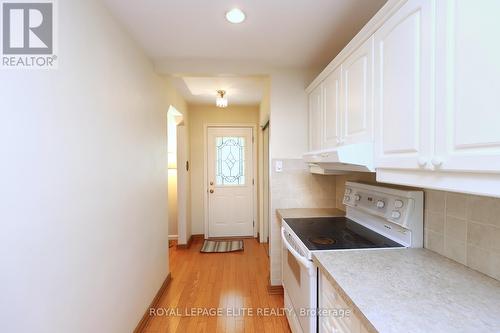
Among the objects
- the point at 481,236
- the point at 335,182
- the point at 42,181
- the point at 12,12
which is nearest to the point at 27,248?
the point at 42,181

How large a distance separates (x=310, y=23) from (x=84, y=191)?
1761mm

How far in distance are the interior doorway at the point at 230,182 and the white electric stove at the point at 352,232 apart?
7.56 ft

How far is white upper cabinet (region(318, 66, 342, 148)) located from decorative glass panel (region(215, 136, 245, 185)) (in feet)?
7.59

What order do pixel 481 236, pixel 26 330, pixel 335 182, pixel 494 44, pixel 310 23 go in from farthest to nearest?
1. pixel 335 182
2. pixel 310 23
3. pixel 481 236
4. pixel 26 330
5. pixel 494 44

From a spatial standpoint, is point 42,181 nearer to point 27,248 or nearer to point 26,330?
point 27,248

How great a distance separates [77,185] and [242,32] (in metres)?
1.47

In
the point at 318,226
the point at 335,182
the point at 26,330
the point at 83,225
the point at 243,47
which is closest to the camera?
the point at 26,330

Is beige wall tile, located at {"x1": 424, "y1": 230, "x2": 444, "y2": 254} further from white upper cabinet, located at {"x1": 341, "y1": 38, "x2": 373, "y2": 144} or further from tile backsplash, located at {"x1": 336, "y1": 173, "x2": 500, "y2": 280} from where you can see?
white upper cabinet, located at {"x1": 341, "y1": 38, "x2": 373, "y2": 144}

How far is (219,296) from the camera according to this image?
2340 millimetres

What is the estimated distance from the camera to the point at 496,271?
3.03 ft

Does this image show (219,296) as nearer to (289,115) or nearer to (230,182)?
(289,115)

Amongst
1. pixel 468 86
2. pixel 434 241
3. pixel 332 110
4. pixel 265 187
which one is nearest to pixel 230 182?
pixel 265 187

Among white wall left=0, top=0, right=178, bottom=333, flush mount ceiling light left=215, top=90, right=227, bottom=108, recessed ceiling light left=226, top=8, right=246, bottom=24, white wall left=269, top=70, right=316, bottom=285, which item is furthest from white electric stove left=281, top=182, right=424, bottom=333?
flush mount ceiling light left=215, top=90, right=227, bottom=108

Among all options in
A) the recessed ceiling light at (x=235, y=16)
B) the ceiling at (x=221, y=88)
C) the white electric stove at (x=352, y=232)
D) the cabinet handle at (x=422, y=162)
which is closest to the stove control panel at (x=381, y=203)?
the white electric stove at (x=352, y=232)
